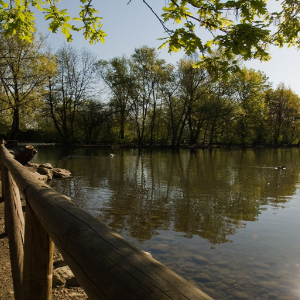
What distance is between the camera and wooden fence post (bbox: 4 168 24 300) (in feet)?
9.83

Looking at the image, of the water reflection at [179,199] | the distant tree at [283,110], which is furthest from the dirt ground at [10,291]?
the distant tree at [283,110]

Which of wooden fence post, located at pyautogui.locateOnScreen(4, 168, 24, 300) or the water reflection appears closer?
wooden fence post, located at pyautogui.locateOnScreen(4, 168, 24, 300)

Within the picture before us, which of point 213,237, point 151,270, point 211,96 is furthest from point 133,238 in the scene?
point 211,96

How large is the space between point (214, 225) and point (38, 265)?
602 centimetres

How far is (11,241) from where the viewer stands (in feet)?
12.0

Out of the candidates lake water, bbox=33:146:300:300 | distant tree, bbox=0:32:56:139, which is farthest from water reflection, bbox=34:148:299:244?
distant tree, bbox=0:32:56:139

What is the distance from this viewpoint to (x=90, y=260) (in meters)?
1.13

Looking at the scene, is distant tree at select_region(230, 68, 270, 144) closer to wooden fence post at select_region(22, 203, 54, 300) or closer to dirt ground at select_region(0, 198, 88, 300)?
dirt ground at select_region(0, 198, 88, 300)

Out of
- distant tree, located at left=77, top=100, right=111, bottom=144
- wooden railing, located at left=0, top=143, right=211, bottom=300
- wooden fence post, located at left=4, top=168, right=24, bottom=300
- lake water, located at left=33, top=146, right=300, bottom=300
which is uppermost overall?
distant tree, located at left=77, top=100, right=111, bottom=144

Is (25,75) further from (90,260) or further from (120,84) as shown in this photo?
(90,260)

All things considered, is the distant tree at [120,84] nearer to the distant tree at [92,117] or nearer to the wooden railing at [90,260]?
the distant tree at [92,117]

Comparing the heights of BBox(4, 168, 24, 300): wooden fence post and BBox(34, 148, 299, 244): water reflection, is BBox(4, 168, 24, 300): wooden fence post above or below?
above

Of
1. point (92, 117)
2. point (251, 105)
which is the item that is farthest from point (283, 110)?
point (92, 117)

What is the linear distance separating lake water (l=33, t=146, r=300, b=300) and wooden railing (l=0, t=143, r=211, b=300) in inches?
121
